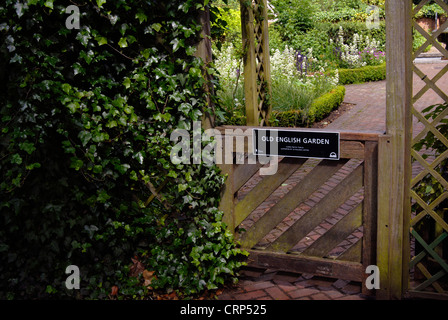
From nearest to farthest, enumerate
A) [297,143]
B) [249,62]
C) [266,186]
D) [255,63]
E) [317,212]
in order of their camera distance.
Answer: [297,143] → [317,212] → [266,186] → [249,62] → [255,63]

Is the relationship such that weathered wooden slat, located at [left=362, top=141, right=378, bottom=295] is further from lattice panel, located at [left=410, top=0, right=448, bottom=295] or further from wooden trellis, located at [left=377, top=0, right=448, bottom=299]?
lattice panel, located at [left=410, top=0, right=448, bottom=295]

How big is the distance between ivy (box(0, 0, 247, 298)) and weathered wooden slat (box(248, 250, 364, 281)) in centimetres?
19

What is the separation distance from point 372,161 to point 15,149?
243cm

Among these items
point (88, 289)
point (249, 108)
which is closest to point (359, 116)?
point (249, 108)

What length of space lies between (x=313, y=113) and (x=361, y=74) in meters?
6.21

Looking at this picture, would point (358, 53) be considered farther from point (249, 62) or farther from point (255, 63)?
point (249, 62)

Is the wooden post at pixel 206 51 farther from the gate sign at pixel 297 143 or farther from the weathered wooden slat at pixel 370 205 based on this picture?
the weathered wooden slat at pixel 370 205

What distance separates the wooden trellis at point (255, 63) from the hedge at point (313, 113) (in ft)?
3.75

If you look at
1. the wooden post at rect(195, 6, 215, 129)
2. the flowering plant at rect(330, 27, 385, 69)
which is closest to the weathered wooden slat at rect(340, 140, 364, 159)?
the wooden post at rect(195, 6, 215, 129)

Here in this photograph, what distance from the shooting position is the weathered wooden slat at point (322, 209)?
3.62 m

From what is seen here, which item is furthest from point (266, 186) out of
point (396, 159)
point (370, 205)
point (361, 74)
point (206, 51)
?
point (361, 74)

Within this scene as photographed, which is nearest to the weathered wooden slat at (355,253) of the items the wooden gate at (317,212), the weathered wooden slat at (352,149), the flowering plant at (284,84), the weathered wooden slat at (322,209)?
the wooden gate at (317,212)

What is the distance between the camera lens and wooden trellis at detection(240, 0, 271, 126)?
4.93 m

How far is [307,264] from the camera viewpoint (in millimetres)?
3805
